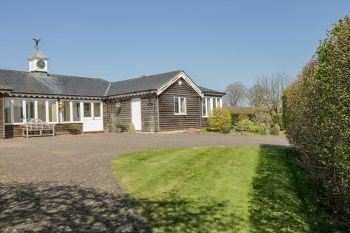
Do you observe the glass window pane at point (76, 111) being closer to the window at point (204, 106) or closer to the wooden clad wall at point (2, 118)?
the wooden clad wall at point (2, 118)

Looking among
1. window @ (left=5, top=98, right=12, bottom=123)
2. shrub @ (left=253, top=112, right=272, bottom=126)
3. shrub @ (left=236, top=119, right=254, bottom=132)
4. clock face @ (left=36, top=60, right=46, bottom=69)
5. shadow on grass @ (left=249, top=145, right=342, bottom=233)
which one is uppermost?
clock face @ (left=36, top=60, right=46, bottom=69)

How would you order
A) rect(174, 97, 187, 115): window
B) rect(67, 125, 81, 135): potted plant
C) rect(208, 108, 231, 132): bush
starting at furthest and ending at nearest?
rect(174, 97, 187, 115): window < rect(67, 125, 81, 135): potted plant < rect(208, 108, 231, 132): bush

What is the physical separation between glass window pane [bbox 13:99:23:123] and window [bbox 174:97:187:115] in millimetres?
12347

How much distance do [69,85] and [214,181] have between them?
87.0ft

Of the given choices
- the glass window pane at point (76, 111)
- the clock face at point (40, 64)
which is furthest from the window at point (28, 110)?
the clock face at point (40, 64)

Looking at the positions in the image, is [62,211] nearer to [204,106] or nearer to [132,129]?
[132,129]

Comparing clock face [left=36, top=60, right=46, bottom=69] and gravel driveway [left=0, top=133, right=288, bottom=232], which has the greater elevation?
clock face [left=36, top=60, right=46, bottom=69]

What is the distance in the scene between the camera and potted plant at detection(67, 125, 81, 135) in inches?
1222

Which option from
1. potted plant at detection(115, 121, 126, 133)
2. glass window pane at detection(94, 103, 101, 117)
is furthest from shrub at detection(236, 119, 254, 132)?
glass window pane at detection(94, 103, 101, 117)

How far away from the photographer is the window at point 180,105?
3253 cm

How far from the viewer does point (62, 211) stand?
7.18 meters

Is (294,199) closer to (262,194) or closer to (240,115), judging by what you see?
(262,194)

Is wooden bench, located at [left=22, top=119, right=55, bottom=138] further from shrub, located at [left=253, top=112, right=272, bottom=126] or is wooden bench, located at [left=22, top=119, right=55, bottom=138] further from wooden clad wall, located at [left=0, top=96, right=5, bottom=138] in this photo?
shrub, located at [left=253, top=112, right=272, bottom=126]

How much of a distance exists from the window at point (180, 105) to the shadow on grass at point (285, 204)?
20.3m
